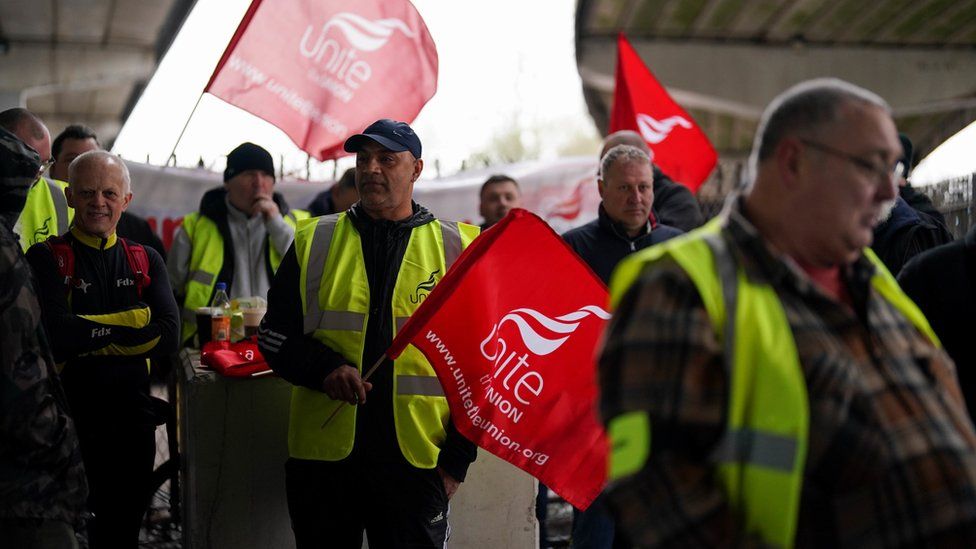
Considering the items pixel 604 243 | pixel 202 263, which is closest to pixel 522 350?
pixel 604 243

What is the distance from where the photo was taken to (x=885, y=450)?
82.8 inches

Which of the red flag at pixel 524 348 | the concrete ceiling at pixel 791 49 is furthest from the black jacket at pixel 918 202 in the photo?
the concrete ceiling at pixel 791 49

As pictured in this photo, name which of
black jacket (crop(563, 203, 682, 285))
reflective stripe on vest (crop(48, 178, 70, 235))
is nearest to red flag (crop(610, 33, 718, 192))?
black jacket (crop(563, 203, 682, 285))

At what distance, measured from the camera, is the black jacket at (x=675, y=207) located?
632 cm

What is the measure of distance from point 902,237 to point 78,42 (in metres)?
16.3

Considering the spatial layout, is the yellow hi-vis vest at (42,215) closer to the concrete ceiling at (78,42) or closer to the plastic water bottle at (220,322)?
the plastic water bottle at (220,322)

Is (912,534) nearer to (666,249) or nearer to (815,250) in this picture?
(815,250)

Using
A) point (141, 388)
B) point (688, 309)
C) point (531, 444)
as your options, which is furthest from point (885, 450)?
point (141, 388)

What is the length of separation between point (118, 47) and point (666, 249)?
17655mm

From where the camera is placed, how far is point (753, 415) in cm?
203

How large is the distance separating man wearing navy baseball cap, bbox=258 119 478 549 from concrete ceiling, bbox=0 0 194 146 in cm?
1273

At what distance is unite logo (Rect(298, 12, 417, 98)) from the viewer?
638 centimetres

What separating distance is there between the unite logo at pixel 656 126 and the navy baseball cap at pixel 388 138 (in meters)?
4.59

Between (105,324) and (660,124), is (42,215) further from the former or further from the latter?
(660,124)
